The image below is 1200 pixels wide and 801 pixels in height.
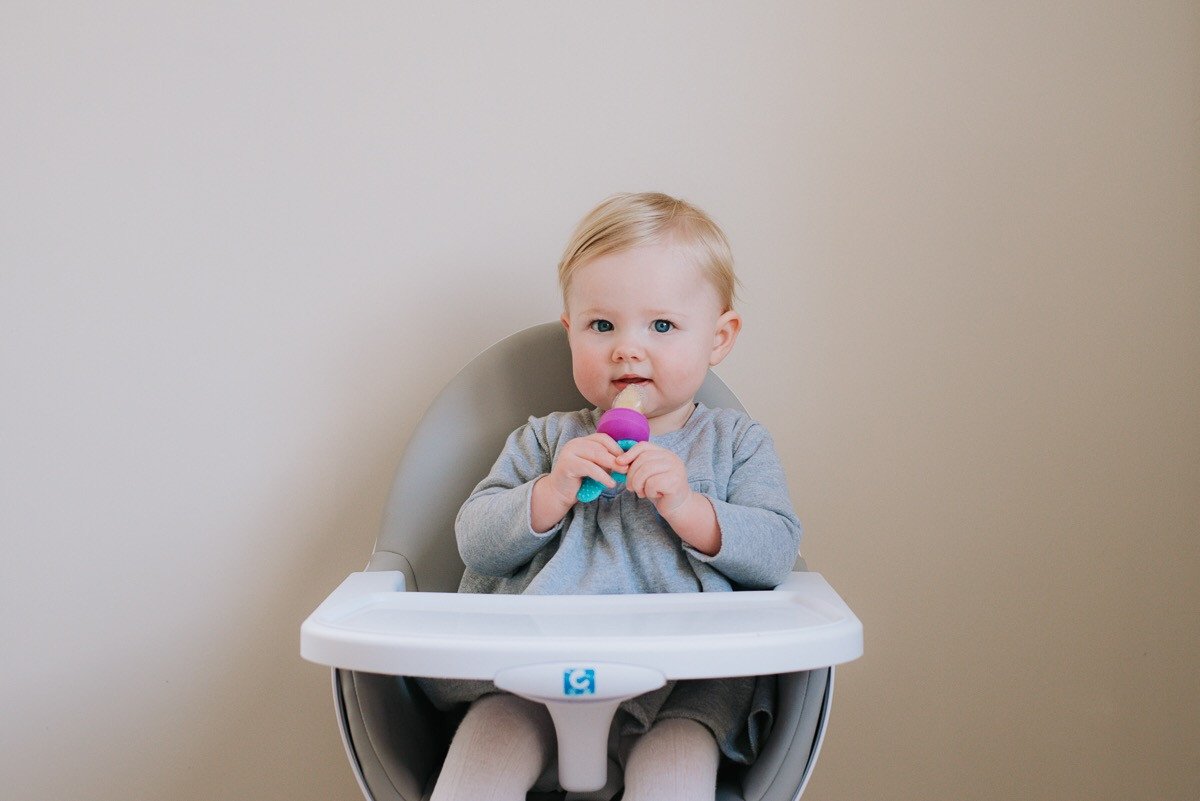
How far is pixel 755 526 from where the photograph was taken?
1002 mm

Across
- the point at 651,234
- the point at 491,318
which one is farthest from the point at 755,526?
the point at 491,318

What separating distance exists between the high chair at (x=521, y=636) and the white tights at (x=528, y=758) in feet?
0.12

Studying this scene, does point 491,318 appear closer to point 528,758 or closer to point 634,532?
point 634,532

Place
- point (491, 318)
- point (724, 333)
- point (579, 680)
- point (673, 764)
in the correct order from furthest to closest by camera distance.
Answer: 1. point (491, 318)
2. point (724, 333)
3. point (673, 764)
4. point (579, 680)

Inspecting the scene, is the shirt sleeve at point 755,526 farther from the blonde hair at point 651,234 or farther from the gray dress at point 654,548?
the blonde hair at point 651,234

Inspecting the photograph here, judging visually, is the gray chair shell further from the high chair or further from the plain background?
the plain background

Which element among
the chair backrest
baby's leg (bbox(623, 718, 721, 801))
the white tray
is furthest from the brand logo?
the chair backrest

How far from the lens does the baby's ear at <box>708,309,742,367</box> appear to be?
3.78 ft

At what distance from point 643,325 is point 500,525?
26 centimetres

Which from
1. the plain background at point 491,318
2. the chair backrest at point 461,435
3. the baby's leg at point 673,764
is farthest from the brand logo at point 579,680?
the plain background at point 491,318

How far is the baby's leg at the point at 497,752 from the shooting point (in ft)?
2.93

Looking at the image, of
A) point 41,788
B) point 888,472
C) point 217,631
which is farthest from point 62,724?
point 888,472

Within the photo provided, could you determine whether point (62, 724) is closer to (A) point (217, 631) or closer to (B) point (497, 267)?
(A) point (217, 631)

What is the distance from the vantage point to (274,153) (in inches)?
55.3
